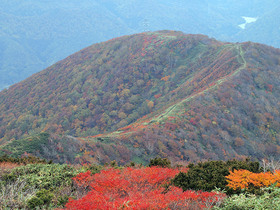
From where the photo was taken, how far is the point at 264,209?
6.13 metres

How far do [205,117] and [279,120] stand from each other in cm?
1026

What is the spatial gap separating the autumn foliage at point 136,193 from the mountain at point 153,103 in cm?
990

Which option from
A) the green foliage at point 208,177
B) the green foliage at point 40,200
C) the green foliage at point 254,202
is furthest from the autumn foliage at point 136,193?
the green foliage at point 40,200

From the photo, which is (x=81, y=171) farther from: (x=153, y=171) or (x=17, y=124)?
(x=17, y=124)

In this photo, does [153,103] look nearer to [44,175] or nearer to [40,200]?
[44,175]

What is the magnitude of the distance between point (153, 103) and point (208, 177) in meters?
37.9

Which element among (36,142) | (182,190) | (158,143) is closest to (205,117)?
(158,143)

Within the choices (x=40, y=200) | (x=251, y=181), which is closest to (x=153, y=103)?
(x=251, y=181)

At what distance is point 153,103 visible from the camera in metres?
46.4

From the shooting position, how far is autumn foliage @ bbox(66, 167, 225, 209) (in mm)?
6668

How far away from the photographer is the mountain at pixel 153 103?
2214 cm

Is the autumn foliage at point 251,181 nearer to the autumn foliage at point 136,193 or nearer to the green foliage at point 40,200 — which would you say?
the autumn foliage at point 136,193

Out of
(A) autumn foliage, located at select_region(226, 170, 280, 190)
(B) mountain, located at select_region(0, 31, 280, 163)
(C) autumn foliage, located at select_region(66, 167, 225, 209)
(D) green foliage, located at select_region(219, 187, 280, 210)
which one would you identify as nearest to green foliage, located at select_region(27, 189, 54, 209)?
(C) autumn foliage, located at select_region(66, 167, 225, 209)

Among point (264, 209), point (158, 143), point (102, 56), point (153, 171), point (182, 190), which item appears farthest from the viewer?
point (102, 56)
